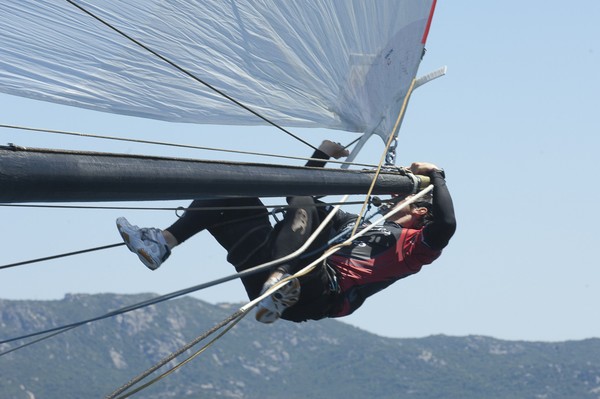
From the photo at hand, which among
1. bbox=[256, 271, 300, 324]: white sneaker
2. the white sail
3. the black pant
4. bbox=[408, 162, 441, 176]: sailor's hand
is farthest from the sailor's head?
bbox=[256, 271, 300, 324]: white sneaker

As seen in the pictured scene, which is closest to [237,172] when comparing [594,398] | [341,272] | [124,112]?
[124,112]

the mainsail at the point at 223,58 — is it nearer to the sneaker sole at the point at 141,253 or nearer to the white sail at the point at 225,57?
the white sail at the point at 225,57

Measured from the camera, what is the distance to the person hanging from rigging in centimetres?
876

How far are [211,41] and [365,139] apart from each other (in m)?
1.66

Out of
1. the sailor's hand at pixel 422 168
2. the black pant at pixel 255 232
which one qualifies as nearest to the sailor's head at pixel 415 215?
the sailor's hand at pixel 422 168

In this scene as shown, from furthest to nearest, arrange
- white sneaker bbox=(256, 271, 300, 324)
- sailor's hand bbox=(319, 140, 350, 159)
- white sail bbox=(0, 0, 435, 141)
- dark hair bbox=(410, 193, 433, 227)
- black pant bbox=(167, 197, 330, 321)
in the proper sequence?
dark hair bbox=(410, 193, 433, 227) → sailor's hand bbox=(319, 140, 350, 159) → black pant bbox=(167, 197, 330, 321) → white sneaker bbox=(256, 271, 300, 324) → white sail bbox=(0, 0, 435, 141)

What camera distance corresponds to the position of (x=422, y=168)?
31.3 feet

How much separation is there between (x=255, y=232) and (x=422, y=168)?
135cm

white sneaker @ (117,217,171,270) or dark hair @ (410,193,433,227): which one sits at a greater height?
dark hair @ (410,193,433,227)

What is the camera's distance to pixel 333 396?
641ft

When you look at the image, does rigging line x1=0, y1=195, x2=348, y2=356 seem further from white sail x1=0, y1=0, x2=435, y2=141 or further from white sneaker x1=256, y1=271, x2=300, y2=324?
white sail x1=0, y1=0, x2=435, y2=141

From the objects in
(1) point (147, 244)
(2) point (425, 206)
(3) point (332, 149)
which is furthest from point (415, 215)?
(1) point (147, 244)

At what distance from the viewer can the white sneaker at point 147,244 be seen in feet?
28.5

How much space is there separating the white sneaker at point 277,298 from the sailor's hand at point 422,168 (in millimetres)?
1409
